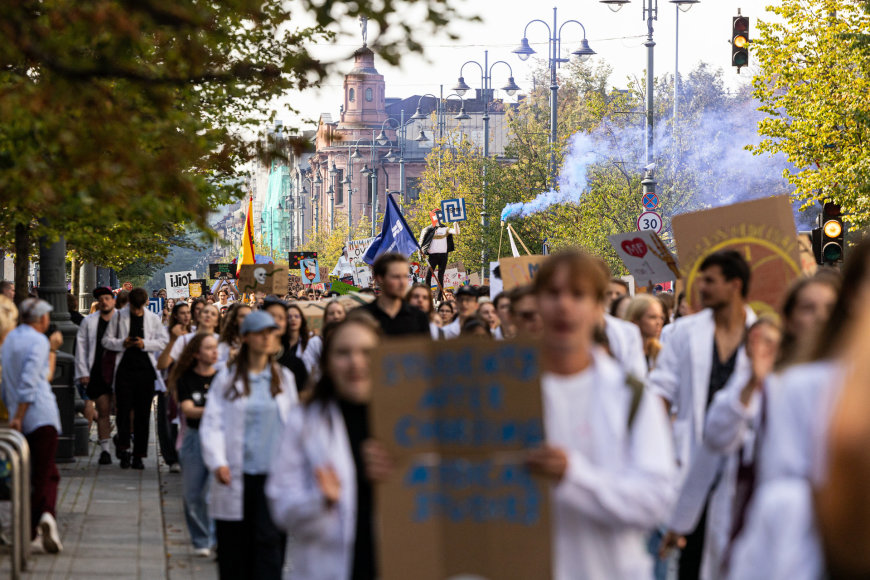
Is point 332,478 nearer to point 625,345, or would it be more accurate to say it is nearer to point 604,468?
point 604,468

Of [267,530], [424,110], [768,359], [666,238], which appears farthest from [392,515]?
[424,110]

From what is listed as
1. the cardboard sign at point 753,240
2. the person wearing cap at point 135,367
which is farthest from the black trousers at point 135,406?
the cardboard sign at point 753,240

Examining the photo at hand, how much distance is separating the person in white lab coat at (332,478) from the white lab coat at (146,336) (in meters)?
10.7

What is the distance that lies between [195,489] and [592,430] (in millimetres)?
6352

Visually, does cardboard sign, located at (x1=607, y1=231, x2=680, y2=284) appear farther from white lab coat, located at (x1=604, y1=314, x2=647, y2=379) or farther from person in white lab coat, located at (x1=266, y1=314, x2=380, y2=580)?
person in white lab coat, located at (x1=266, y1=314, x2=380, y2=580)

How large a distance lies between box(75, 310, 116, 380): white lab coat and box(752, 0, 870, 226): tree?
16919 millimetres

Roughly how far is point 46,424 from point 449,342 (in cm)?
639

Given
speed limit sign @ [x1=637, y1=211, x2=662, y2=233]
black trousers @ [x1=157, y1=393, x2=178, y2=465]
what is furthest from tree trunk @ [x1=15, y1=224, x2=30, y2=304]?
speed limit sign @ [x1=637, y1=211, x2=662, y2=233]

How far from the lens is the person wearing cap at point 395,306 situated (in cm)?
902

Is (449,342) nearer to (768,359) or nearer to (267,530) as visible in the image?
(768,359)

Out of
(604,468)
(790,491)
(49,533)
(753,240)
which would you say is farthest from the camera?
(49,533)

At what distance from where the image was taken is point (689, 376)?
21.1ft

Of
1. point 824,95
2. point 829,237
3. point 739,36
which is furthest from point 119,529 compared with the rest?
point 824,95

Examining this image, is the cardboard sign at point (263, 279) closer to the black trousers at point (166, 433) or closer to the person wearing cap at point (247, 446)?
the black trousers at point (166, 433)
